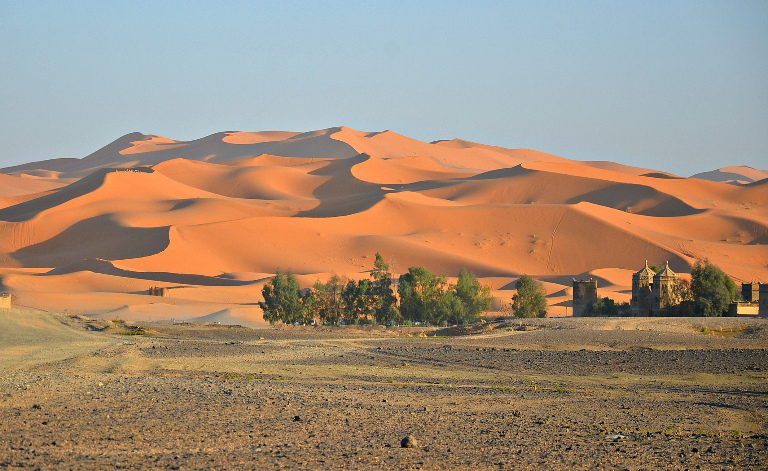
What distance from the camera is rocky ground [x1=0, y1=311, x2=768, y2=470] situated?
9.84 meters

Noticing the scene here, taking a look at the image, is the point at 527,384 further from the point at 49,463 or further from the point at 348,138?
the point at 348,138

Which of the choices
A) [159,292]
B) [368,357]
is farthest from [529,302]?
[159,292]

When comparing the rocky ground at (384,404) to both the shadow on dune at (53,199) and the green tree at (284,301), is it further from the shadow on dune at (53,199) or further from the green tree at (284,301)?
the shadow on dune at (53,199)

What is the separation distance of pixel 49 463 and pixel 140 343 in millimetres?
17139

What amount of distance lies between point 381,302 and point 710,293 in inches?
518

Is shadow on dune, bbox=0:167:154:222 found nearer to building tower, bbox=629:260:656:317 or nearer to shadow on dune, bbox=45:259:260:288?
shadow on dune, bbox=45:259:260:288

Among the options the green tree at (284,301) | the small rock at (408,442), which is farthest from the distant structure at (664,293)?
the small rock at (408,442)

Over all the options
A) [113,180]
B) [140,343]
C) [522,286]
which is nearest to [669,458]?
[140,343]

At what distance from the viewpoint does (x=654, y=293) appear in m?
37.2

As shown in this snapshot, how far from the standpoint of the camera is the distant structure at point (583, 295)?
4059 cm

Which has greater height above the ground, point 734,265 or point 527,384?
point 734,265

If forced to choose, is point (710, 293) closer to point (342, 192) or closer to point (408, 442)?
point (408, 442)

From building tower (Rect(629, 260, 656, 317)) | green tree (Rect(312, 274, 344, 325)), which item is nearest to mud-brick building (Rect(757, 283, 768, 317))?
building tower (Rect(629, 260, 656, 317))

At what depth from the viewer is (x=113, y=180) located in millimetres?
102000
